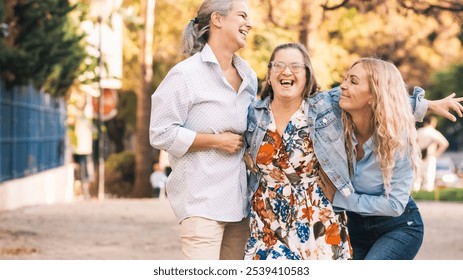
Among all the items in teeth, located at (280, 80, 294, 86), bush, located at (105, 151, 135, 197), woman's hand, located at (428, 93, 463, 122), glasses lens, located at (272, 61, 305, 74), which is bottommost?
bush, located at (105, 151, 135, 197)

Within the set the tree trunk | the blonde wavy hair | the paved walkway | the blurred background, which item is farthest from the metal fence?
the blonde wavy hair

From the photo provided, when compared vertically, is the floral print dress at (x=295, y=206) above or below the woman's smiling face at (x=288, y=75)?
below

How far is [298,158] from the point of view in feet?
17.9

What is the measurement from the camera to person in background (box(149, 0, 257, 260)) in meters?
5.60

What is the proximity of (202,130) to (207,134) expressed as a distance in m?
0.09

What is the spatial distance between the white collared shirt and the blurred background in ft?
22.0

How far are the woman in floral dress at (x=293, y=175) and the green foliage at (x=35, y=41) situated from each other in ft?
38.3

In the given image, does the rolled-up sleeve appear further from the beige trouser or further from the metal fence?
the metal fence

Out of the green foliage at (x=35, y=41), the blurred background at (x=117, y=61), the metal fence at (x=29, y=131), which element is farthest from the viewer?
the metal fence at (x=29, y=131)

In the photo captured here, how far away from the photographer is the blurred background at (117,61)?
19031 mm

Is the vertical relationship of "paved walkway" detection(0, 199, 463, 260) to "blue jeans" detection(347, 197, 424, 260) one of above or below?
below

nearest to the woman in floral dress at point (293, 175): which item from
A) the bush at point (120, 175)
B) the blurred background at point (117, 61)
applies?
the blurred background at point (117, 61)

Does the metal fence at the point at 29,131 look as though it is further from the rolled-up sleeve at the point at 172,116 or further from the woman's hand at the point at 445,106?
the woman's hand at the point at 445,106
